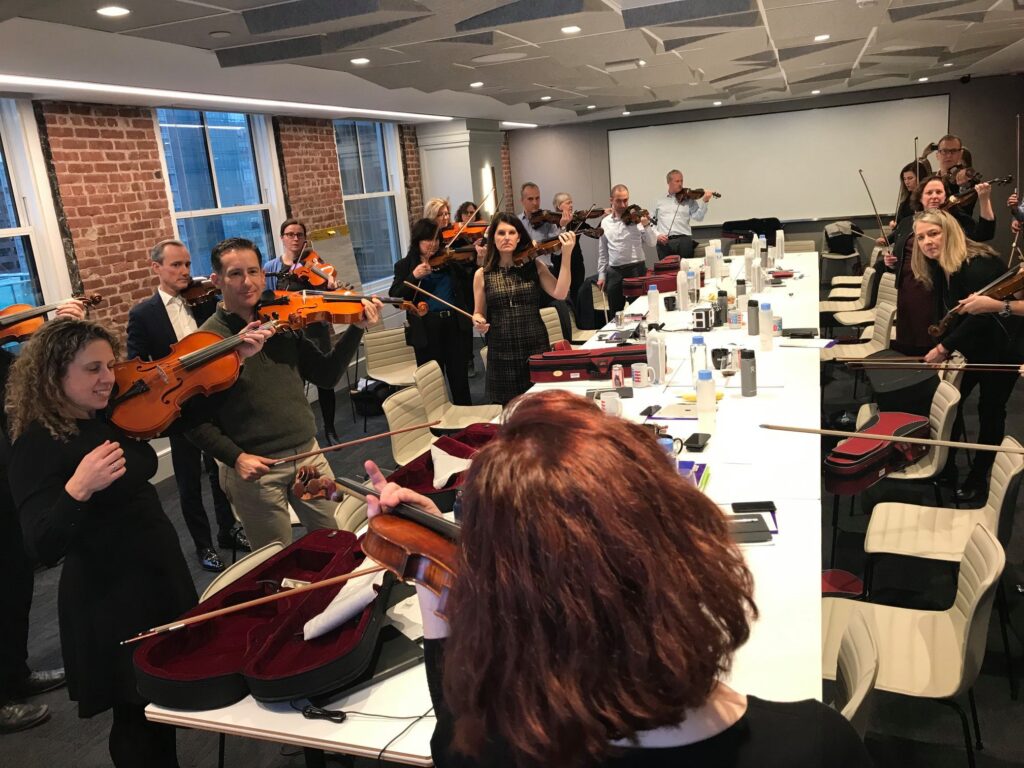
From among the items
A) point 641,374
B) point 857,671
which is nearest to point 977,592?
point 857,671

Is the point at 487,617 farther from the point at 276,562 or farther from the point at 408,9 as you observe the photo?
the point at 408,9

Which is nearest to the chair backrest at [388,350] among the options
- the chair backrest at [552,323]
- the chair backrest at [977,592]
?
the chair backrest at [552,323]

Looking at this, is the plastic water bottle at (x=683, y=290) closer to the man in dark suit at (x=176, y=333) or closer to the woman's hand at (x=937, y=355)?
the woman's hand at (x=937, y=355)

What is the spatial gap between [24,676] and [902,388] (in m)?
4.45

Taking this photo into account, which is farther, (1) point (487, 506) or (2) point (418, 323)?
(2) point (418, 323)

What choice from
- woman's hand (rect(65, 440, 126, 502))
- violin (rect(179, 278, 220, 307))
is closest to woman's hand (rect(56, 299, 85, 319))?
violin (rect(179, 278, 220, 307))

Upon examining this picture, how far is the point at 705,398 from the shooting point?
3.24m

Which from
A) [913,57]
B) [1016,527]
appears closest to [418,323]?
[1016,527]

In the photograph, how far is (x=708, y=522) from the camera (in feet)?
3.05

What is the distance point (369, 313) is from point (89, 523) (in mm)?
1580

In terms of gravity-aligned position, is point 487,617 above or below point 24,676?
above

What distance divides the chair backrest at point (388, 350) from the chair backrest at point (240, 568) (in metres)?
3.27

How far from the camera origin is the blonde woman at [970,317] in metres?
3.77

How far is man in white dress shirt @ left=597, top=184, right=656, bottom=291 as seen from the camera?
8.09 metres
